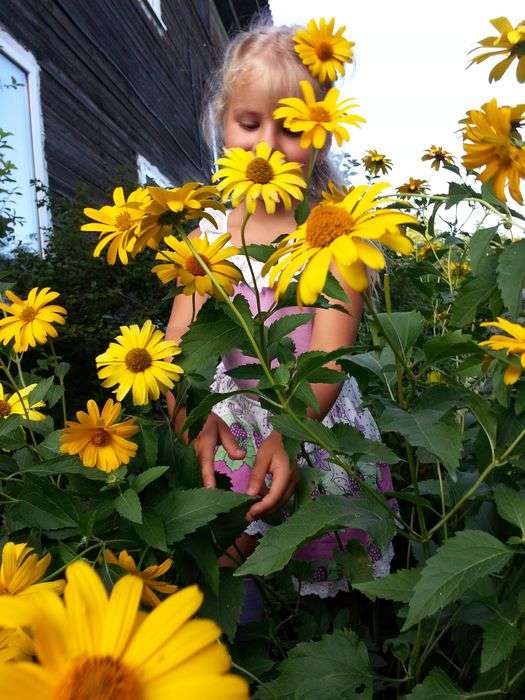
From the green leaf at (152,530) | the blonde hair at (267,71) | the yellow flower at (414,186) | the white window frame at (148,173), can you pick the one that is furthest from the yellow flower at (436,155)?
the white window frame at (148,173)

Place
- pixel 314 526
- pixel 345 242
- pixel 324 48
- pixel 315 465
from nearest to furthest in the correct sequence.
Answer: pixel 345 242, pixel 314 526, pixel 324 48, pixel 315 465

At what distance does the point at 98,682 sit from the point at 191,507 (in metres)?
0.39

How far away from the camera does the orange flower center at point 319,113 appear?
2.50 feet

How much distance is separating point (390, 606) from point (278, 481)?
0.44m

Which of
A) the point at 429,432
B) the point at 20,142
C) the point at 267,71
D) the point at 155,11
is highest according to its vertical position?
the point at 155,11

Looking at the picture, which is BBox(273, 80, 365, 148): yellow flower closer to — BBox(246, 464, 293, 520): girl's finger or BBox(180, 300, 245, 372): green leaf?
BBox(180, 300, 245, 372): green leaf

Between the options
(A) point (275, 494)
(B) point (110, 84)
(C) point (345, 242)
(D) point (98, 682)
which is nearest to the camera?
(D) point (98, 682)

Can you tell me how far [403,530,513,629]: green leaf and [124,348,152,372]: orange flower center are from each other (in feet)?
1.39

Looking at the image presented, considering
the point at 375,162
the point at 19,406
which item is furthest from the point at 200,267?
the point at 375,162

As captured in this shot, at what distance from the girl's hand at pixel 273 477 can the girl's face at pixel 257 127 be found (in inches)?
23.9

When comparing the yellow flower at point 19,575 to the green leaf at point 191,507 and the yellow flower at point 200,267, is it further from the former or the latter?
the yellow flower at point 200,267

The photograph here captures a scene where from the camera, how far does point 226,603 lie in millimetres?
692

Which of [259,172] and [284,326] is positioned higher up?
[259,172]

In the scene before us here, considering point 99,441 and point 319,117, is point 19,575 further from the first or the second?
point 319,117
